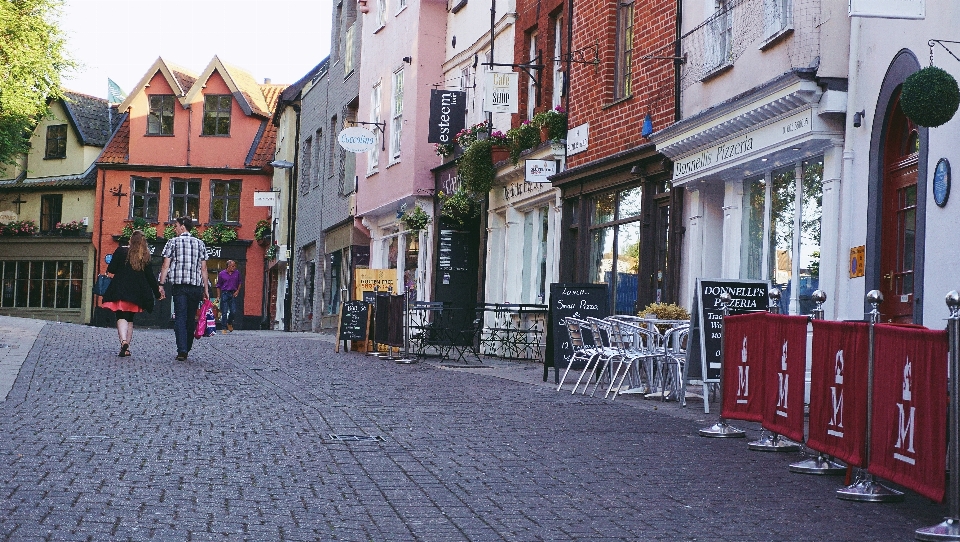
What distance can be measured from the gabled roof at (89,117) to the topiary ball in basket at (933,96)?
45.9 metres

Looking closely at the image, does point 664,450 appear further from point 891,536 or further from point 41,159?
point 41,159

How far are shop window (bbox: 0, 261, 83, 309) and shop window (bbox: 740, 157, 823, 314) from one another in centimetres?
4014

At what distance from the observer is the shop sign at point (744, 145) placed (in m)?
13.1

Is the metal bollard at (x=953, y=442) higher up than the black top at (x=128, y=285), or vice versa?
the black top at (x=128, y=285)

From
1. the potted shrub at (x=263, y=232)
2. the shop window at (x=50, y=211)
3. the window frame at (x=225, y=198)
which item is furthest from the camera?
the shop window at (x=50, y=211)

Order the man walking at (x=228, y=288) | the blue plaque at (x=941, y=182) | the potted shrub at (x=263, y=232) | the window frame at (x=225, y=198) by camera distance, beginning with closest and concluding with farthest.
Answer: the blue plaque at (x=941, y=182), the man walking at (x=228, y=288), the potted shrub at (x=263, y=232), the window frame at (x=225, y=198)

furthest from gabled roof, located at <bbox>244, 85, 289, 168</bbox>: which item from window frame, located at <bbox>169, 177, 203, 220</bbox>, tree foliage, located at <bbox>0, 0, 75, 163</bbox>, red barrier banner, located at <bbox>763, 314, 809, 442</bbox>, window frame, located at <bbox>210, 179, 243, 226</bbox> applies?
red barrier banner, located at <bbox>763, 314, 809, 442</bbox>

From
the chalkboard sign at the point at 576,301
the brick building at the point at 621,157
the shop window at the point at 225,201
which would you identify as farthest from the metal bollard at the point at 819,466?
the shop window at the point at 225,201

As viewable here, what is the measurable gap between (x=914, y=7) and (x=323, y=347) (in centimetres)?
1550

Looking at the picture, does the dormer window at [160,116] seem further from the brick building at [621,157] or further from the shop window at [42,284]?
the brick building at [621,157]

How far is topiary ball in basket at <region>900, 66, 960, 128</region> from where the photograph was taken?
1003 centimetres

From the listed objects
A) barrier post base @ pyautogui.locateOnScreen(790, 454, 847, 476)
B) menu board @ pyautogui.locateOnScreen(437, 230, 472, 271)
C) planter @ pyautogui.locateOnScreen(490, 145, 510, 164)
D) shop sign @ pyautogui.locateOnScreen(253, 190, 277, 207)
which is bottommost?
barrier post base @ pyautogui.locateOnScreen(790, 454, 847, 476)

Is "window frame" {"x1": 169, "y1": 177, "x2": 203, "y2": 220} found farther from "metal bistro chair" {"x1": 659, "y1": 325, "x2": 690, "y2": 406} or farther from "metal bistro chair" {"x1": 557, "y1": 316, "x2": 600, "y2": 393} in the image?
"metal bistro chair" {"x1": 659, "y1": 325, "x2": 690, "y2": 406}

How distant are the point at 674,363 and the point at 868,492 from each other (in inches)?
248
